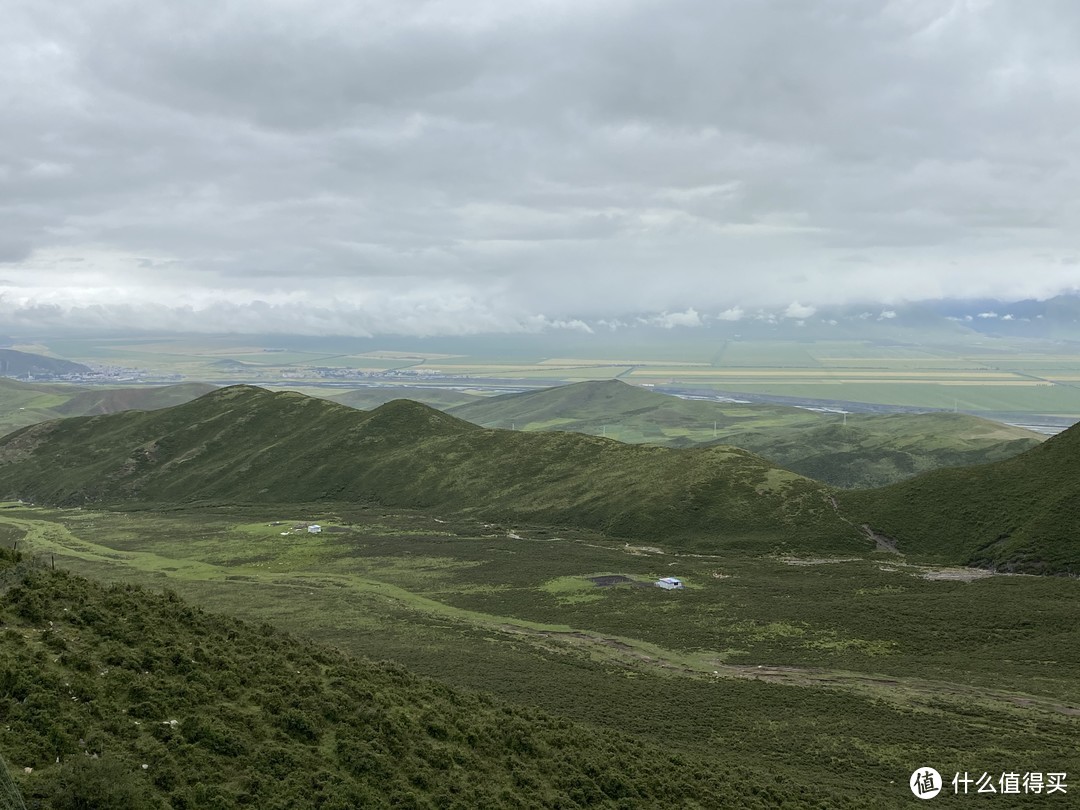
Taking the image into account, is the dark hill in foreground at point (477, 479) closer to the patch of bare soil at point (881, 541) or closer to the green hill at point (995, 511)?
the patch of bare soil at point (881, 541)

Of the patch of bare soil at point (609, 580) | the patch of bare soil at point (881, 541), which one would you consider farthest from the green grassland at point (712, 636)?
the patch of bare soil at point (881, 541)

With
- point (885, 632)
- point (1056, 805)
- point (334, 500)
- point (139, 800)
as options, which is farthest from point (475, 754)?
point (334, 500)

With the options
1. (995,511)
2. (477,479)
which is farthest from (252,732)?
Answer: (477,479)

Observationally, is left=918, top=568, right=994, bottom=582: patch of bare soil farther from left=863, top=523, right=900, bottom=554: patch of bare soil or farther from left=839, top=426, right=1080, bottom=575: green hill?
left=863, top=523, right=900, bottom=554: patch of bare soil

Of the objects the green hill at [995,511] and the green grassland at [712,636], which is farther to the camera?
the green hill at [995,511]

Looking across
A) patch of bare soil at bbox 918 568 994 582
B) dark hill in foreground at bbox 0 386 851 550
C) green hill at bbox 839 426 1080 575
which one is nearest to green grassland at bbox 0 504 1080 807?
patch of bare soil at bbox 918 568 994 582

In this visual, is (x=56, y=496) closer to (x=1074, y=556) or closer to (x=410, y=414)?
(x=410, y=414)
